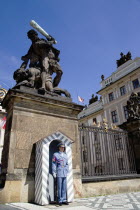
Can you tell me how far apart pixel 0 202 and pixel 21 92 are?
3121mm

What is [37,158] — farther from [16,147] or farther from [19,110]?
[19,110]

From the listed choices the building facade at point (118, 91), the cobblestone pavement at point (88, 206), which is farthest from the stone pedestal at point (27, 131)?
the building facade at point (118, 91)

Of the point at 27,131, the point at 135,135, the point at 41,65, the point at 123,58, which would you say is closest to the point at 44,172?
the point at 27,131

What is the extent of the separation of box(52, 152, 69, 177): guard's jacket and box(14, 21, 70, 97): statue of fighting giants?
276 cm

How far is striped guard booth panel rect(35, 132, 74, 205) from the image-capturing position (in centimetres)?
449

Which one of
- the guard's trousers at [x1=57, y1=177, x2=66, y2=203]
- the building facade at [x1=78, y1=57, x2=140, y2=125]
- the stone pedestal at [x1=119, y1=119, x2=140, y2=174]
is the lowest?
the guard's trousers at [x1=57, y1=177, x2=66, y2=203]

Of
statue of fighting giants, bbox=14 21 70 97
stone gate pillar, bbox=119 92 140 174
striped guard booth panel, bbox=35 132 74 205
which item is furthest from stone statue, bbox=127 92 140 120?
striped guard booth panel, bbox=35 132 74 205

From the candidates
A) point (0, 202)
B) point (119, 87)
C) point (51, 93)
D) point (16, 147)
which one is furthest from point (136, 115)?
point (119, 87)

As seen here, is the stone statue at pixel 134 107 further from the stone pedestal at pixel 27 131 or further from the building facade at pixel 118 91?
the building facade at pixel 118 91

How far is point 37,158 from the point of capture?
5004 millimetres

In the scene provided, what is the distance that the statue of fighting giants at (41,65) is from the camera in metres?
6.56

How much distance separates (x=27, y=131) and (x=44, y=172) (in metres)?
1.39

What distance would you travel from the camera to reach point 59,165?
461 centimetres

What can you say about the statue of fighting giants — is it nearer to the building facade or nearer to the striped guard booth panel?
the striped guard booth panel
